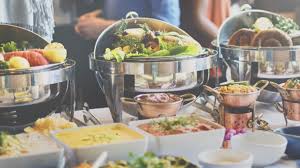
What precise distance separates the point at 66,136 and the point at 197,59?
0.64 metres

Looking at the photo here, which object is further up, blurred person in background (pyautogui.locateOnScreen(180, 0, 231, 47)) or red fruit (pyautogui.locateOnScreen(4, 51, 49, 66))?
blurred person in background (pyautogui.locateOnScreen(180, 0, 231, 47))

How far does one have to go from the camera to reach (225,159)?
4.39ft

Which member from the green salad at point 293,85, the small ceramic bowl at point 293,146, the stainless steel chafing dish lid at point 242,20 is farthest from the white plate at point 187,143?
the stainless steel chafing dish lid at point 242,20

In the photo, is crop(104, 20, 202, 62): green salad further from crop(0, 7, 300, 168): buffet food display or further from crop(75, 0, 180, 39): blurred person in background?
crop(75, 0, 180, 39): blurred person in background

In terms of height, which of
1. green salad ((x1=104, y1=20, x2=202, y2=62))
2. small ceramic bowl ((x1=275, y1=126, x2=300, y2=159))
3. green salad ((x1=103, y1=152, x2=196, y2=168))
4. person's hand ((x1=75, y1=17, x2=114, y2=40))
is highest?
person's hand ((x1=75, y1=17, x2=114, y2=40))

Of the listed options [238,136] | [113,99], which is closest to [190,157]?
[238,136]

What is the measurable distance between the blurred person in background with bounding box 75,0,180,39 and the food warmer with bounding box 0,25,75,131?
0.69 metres

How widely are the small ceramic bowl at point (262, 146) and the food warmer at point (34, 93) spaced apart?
0.62 metres

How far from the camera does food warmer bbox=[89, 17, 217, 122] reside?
180cm

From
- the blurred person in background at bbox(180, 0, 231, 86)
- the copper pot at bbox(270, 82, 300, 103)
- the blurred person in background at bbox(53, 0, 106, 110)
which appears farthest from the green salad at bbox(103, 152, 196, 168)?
the blurred person in background at bbox(180, 0, 231, 86)

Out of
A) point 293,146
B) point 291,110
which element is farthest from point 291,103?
point 293,146

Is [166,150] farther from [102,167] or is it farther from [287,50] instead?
[287,50]

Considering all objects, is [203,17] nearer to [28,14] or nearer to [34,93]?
[28,14]

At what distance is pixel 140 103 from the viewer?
1688mm
